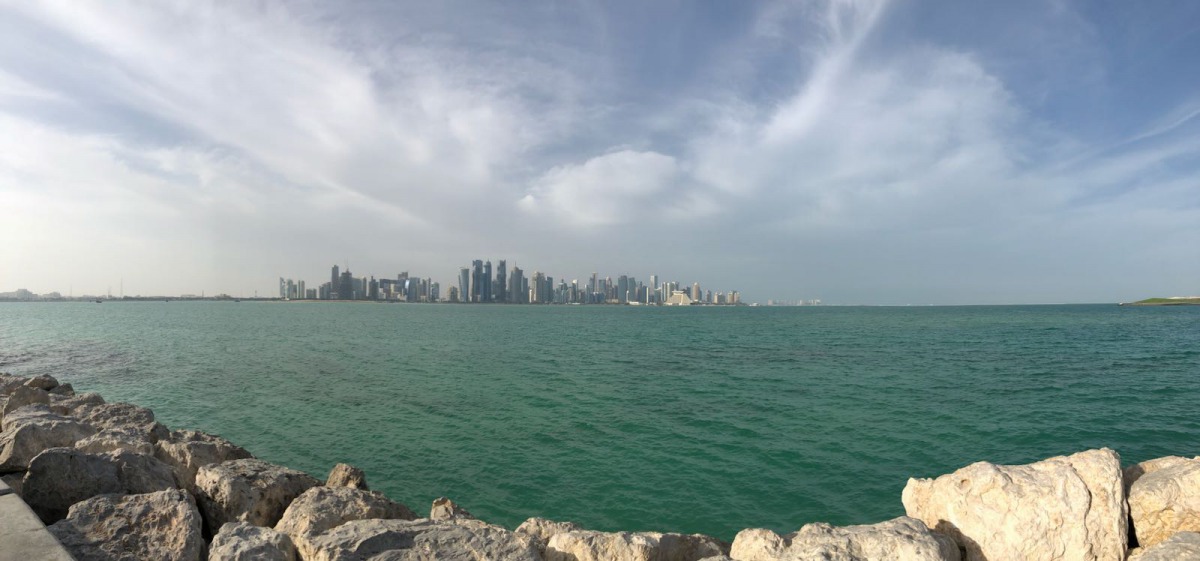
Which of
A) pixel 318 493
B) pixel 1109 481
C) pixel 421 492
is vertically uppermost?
pixel 1109 481

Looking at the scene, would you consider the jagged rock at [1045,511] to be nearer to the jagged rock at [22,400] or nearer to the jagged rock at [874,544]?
the jagged rock at [874,544]

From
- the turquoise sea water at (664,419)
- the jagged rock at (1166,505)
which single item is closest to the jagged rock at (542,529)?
the turquoise sea water at (664,419)

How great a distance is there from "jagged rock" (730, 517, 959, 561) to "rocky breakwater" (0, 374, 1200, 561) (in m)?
0.01

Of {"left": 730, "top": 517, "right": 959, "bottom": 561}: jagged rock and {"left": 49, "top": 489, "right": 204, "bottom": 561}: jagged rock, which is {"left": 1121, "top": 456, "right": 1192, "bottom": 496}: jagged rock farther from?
{"left": 49, "top": 489, "right": 204, "bottom": 561}: jagged rock

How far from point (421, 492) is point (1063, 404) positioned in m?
24.1

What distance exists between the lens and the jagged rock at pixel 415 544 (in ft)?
17.3

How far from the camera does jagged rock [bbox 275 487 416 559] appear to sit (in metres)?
6.05

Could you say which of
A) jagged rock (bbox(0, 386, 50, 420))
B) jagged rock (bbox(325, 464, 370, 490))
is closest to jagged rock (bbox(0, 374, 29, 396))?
jagged rock (bbox(0, 386, 50, 420))

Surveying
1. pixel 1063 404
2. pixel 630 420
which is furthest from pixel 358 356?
pixel 1063 404

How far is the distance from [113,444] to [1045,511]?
1282 cm

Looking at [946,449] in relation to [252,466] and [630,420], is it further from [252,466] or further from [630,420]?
[252,466]

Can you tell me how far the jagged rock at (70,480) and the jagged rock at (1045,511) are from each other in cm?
1002

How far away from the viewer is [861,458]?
14.0 metres

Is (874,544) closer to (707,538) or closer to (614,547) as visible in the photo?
(707,538)
